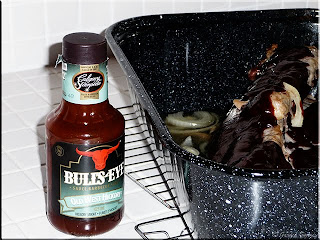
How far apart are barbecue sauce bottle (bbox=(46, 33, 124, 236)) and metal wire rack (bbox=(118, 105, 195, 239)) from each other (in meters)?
0.09

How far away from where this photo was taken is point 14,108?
1595mm

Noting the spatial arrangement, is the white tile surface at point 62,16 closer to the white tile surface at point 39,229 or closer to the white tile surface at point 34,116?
the white tile surface at point 34,116

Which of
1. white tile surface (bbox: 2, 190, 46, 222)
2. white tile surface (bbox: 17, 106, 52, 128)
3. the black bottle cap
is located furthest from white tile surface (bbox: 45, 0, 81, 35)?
the black bottle cap

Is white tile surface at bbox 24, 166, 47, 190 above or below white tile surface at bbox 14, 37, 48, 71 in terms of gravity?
below

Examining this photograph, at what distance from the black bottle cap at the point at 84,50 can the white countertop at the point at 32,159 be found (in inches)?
12.7

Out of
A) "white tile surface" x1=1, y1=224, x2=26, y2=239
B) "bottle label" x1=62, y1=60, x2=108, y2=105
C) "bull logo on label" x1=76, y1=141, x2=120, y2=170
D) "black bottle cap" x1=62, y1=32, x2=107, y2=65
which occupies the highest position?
"black bottle cap" x1=62, y1=32, x2=107, y2=65

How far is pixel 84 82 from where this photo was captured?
0.98m

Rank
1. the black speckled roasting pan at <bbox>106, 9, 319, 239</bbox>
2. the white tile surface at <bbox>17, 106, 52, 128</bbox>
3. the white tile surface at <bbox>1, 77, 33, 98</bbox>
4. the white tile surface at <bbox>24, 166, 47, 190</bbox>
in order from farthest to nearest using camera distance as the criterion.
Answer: the white tile surface at <bbox>1, 77, 33, 98</bbox> < the white tile surface at <bbox>17, 106, 52, 128</bbox> < the black speckled roasting pan at <bbox>106, 9, 319, 239</bbox> < the white tile surface at <bbox>24, 166, 47, 190</bbox>

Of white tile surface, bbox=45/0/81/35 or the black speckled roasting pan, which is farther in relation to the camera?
white tile surface, bbox=45/0/81/35

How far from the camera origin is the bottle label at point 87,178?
1023 millimetres

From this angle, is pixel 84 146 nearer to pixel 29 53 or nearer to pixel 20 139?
pixel 20 139

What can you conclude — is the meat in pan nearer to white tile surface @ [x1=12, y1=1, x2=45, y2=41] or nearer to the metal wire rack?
the metal wire rack

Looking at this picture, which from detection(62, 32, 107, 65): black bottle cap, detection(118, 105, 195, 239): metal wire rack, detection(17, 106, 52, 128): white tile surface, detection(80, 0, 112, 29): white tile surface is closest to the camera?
detection(62, 32, 107, 65): black bottle cap

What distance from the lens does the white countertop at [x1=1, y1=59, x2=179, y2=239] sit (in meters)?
1.15
